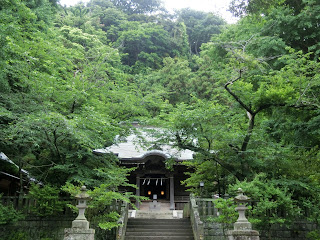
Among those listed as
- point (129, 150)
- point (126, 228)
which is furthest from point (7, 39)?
point (129, 150)

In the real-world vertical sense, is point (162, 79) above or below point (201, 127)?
above

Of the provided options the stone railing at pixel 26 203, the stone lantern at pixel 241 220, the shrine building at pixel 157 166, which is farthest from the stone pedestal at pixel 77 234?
the shrine building at pixel 157 166

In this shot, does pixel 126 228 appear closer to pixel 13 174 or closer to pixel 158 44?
pixel 13 174

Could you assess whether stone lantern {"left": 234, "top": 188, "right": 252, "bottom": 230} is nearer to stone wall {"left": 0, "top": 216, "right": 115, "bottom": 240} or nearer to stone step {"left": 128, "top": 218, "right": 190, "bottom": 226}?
stone wall {"left": 0, "top": 216, "right": 115, "bottom": 240}

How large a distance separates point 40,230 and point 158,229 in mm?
4732

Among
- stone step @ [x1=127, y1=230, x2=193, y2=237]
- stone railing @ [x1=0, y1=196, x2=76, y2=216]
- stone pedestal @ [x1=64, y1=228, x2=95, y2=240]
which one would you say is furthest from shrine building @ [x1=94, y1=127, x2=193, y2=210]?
stone pedestal @ [x1=64, y1=228, x2=95, y2=240]

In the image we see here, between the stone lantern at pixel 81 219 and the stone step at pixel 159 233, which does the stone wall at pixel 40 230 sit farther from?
the stone lantern at pixel 81 219

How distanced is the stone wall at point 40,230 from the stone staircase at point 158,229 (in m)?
1.31

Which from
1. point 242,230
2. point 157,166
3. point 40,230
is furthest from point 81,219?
point 157,166

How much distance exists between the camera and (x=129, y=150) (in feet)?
65.0

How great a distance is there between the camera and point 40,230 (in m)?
10.8

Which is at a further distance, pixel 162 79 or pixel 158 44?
pixel 158 44

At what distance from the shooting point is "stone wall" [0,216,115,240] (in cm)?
1055

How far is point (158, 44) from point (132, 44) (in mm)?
3550
